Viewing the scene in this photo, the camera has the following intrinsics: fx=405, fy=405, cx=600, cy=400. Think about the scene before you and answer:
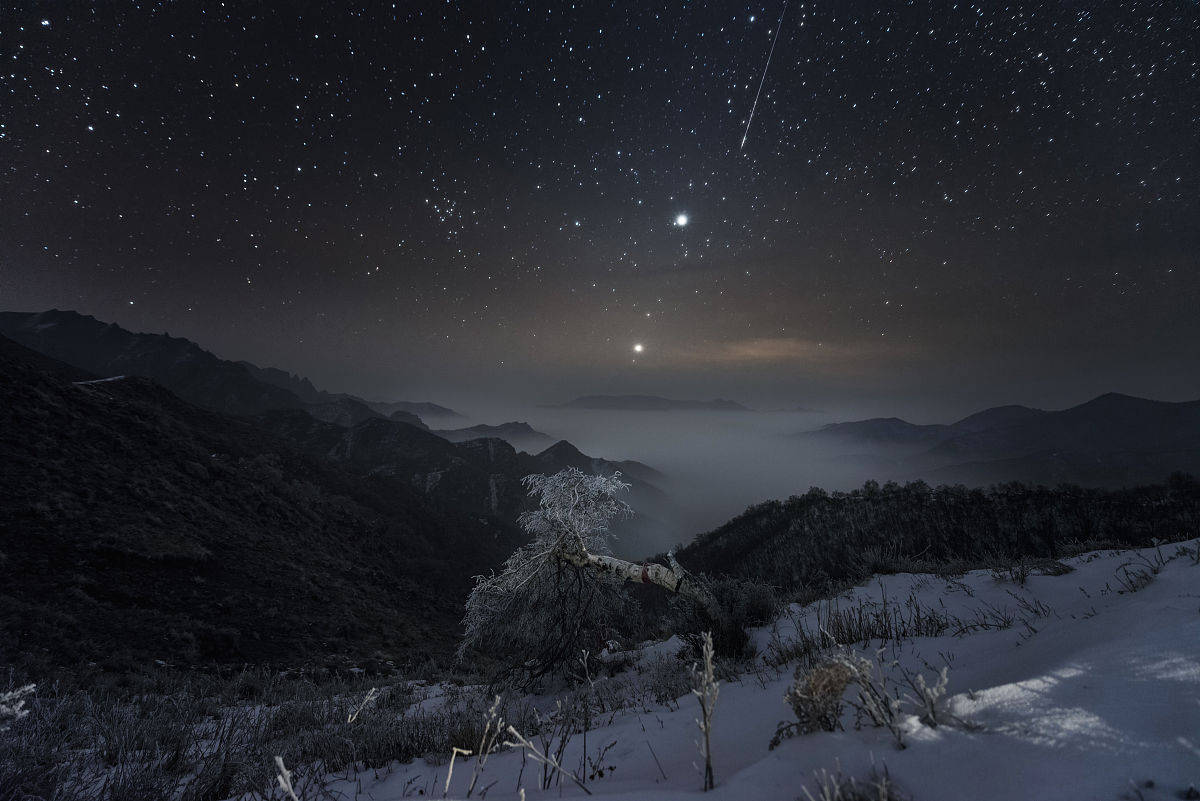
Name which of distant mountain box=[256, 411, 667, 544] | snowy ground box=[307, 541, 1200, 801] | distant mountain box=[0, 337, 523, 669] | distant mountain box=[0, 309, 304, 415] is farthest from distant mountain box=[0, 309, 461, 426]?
snowy ground box=[307, 541, 1200, 801]

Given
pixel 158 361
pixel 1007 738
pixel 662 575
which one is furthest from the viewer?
pixel 158 361

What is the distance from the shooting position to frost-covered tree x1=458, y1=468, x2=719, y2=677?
7.96 meters

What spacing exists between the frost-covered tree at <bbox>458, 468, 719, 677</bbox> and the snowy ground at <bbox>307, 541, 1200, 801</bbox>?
15.1ft

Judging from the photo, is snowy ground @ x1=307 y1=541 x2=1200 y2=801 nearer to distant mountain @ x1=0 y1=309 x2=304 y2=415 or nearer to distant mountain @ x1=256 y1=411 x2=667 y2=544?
distant mountain @ x1=256 y1=411 x2=667 y2=544

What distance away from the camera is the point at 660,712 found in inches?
155

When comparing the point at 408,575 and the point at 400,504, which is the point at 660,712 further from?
the point at 400,504

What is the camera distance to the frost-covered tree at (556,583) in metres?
7.96

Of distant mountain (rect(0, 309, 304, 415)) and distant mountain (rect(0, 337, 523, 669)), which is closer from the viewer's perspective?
distant mountain (rect(0, 337, 523, 669))

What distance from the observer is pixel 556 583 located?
812cm

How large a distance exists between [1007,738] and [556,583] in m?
7.43

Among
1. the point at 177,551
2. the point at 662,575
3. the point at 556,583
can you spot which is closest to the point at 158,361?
the point at 177,551

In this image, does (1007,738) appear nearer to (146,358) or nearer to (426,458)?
(426,458)

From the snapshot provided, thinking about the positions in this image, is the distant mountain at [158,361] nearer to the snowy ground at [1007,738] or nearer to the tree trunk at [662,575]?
the tree trunk at [662,575]

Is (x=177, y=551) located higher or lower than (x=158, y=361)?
lower
